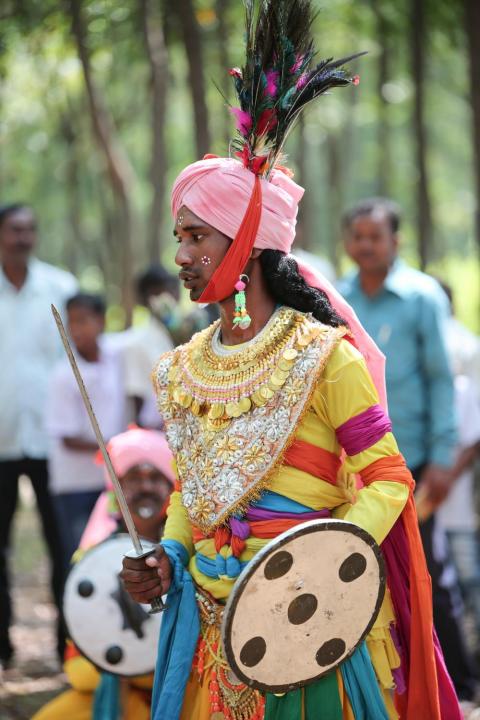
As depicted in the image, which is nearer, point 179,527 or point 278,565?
point 278,565

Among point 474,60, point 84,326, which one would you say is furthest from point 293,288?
point 474,60

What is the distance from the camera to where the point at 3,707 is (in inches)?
234

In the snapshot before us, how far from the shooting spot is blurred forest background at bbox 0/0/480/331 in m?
10.1

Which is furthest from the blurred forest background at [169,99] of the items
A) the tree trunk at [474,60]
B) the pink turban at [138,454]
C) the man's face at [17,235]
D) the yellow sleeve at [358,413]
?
the man's face at [17,235]

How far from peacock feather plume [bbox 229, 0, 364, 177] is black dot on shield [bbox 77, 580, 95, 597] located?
2.12 meters

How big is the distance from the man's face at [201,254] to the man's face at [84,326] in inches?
155

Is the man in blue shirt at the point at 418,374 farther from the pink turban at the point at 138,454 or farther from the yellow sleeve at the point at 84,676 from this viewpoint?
the yellow sleeve at the point at 84,676

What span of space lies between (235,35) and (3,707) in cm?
945

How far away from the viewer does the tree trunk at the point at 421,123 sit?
11502mm

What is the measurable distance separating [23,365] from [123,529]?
2.44 m

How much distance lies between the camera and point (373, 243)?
579 centimetres

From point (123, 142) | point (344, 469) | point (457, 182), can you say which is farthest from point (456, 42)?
point (457, 182)

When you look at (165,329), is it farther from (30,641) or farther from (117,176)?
(117,176)

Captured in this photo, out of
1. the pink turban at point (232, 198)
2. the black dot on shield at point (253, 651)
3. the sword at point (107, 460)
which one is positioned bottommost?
the black dot on shield at point (253, 651)
